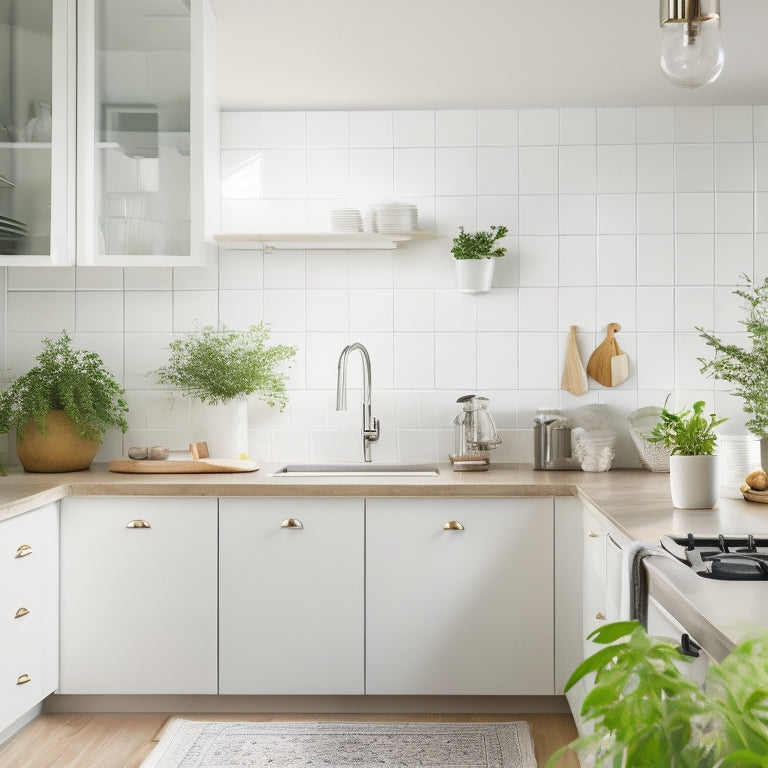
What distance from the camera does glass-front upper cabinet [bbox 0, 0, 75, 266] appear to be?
3020 millimetres

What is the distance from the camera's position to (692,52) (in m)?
1.47

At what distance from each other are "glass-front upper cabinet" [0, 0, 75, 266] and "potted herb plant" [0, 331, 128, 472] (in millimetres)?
462

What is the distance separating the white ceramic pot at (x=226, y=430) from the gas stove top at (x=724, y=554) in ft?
6.35

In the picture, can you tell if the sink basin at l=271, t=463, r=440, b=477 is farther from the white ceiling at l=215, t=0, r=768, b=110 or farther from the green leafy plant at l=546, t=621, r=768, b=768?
the green leafy plant at l=546, t=621, r=768, b=768

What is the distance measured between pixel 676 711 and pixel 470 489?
238 cm

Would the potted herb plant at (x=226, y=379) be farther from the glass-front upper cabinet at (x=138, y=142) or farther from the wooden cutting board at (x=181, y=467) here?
the glass-front upper cabinet at (x=138, y=142)

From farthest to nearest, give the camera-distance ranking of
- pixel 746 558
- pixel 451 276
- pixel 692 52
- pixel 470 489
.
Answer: pixel 451 276 → pixel 470 489 → pixel 746 558 → pixel 692 52

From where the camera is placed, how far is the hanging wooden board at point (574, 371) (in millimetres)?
3561

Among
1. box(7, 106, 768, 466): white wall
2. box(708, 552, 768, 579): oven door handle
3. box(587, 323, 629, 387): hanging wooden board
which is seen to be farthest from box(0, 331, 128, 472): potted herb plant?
box(708, 552, 768, 579): oven door handle

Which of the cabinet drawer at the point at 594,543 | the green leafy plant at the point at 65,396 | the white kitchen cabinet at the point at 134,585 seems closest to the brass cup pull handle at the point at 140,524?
the white kitchen cabinet at the point at 134,585

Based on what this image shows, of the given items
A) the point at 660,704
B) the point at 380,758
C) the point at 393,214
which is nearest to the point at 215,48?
the point at 393,214

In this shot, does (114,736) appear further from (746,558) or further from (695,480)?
(746,558)

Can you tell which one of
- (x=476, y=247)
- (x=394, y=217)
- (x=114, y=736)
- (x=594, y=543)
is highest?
(x=394, y=217)

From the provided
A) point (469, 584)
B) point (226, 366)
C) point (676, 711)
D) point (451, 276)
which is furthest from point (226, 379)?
point (676, 711)
